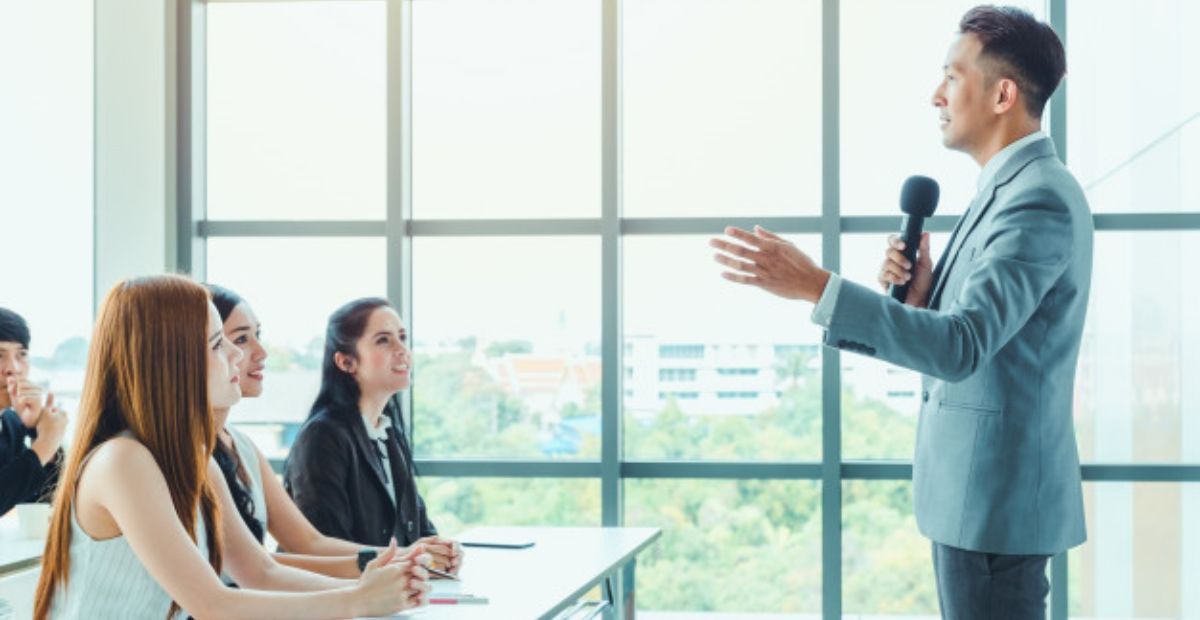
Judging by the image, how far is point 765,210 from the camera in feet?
16.7

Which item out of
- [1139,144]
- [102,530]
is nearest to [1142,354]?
[1139,144]

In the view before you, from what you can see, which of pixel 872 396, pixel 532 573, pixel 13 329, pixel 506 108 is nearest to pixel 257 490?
pixel 532 573

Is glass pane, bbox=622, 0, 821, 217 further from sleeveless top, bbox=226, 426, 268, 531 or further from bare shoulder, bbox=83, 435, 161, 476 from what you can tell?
bare shoulder, bbox=83, 435, 161, 476

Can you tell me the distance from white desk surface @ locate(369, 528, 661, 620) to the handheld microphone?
3.32 feet

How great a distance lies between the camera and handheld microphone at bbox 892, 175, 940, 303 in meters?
2.60

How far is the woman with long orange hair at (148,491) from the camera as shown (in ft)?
7.88

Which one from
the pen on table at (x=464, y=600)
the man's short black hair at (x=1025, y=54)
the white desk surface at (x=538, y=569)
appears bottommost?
the white desk surface at (x=538, y=569)

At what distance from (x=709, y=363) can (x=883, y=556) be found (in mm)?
986

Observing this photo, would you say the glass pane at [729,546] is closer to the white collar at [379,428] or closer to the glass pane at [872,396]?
the glass pane at [872,396]

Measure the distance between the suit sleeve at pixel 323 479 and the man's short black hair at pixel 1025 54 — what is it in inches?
83.3

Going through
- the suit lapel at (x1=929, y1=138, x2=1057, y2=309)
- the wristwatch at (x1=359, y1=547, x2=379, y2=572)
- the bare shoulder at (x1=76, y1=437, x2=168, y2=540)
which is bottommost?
the wristwatch at (x1=359, y1=547, x2=379, y2=572)

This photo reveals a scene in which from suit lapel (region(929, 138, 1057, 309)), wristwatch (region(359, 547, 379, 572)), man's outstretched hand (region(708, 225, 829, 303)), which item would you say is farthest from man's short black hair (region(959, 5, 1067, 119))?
wristwatch (region(359, 547, 379, 572))

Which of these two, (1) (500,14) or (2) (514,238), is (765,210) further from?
(1) (500,14)

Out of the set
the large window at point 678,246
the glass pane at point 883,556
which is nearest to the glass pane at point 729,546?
the large window at point 678,246
